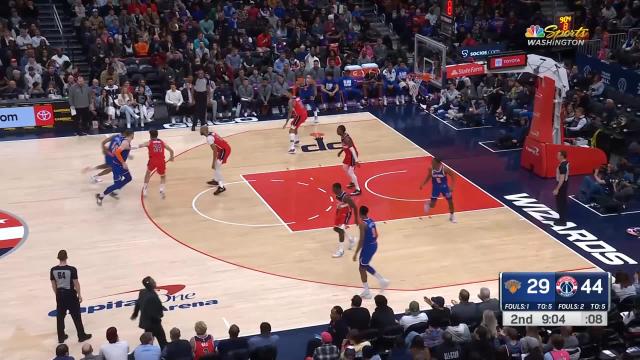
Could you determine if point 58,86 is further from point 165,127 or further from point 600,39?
point 600,39

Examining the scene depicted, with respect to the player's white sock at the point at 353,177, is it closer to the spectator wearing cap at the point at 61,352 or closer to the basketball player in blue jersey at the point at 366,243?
the basketball player in blue jersey at the point at 366,243

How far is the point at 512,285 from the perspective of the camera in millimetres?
13398

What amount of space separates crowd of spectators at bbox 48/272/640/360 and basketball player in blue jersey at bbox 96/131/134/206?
7.54 meters

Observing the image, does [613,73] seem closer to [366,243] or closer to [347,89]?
[347,89]

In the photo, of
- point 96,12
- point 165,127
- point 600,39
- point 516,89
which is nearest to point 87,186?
point 165,127

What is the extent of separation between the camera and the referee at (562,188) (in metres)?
20.6

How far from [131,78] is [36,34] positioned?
3381mm

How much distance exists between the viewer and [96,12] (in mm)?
32125

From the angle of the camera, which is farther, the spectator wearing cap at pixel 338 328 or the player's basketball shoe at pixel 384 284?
the player's basketball shoe at pixel 384 284

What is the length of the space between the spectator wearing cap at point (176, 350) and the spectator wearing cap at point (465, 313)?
4.04 metres

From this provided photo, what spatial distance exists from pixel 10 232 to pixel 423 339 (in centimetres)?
1041

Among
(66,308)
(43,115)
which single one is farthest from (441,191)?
(43,115)

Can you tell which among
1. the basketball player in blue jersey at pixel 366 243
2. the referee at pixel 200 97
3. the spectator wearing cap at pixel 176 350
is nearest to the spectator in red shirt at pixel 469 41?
the referee at pixel 200 97

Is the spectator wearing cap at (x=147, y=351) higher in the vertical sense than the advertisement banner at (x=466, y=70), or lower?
lower
